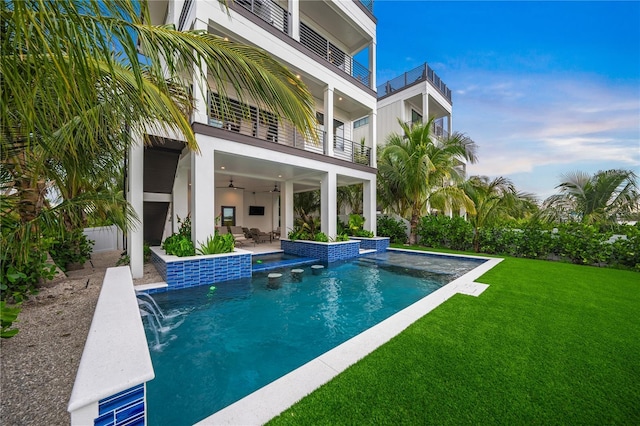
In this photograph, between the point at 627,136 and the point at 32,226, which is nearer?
the point at 32,226

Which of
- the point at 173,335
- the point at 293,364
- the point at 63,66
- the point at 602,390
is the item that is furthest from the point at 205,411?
the point at 602,390

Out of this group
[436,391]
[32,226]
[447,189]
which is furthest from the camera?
[447,189]

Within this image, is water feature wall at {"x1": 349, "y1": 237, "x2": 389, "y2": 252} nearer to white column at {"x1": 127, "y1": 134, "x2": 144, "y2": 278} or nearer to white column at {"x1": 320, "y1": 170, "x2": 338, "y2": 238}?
white column at {"x1": 320, "y1": 170, "x2": 338, "y2": 238}

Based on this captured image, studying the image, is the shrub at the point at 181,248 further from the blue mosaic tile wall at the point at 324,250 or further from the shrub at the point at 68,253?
the blue mosaic tile wall at the point at 324,250

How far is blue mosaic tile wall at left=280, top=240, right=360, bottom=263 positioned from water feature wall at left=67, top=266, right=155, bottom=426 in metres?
7.57

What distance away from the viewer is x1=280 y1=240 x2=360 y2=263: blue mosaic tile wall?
31.7 ft

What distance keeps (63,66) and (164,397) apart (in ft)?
9.80

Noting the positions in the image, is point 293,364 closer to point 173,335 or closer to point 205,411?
point 205,411

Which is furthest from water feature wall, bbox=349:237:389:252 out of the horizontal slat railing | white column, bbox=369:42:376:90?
white column, bbox=369:42:376:90

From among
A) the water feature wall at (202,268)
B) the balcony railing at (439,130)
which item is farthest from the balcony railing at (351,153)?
the balcony railing at (439,130)

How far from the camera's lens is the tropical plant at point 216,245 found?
6639 mm

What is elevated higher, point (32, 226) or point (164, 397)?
point (32, 226)

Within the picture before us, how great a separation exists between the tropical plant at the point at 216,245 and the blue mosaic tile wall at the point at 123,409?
539cm

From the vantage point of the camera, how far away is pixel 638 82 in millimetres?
10414
